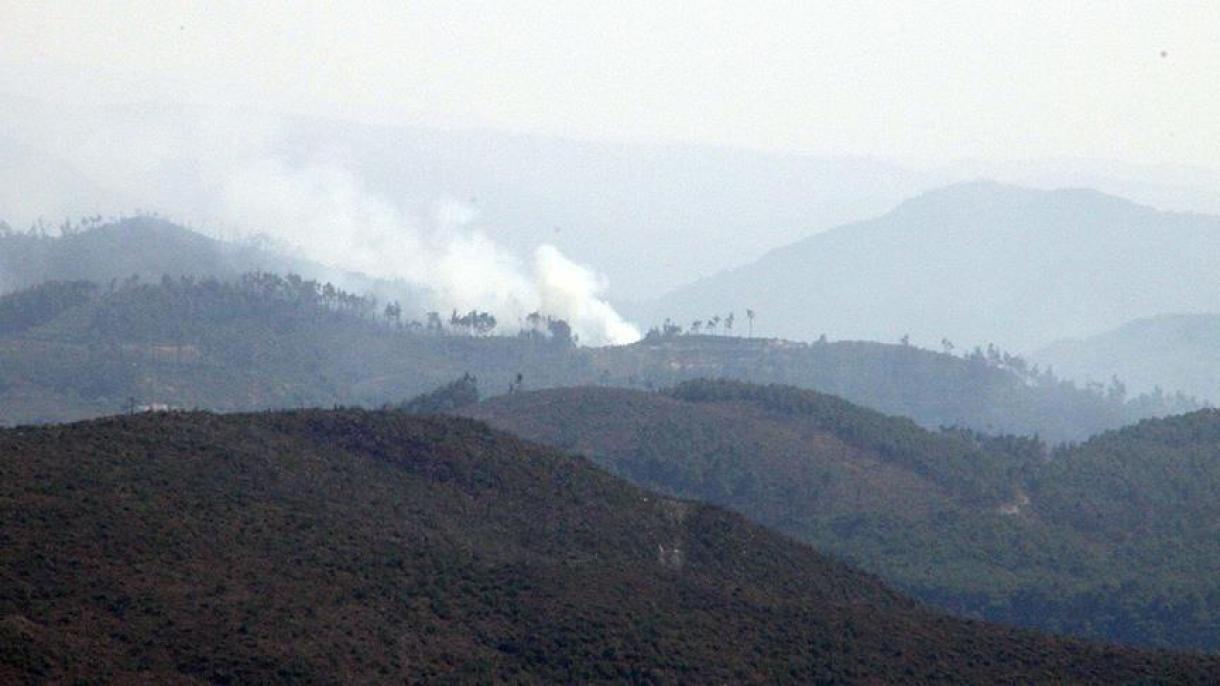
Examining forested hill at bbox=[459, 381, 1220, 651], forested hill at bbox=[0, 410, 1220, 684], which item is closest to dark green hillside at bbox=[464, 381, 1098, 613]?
forested hill at bbox=[459, 381, 1220, 651]

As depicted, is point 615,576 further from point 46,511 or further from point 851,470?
point 851,470

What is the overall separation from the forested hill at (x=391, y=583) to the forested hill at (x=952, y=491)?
34074mm

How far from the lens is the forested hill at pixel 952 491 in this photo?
392 feet

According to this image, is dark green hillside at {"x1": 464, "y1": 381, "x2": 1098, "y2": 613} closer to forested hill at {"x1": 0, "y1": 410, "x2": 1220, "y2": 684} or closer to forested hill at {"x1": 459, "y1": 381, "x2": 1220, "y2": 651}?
forested hill at {"x1": 459, "y1": 381, "x2": 1220, "y2": 651}

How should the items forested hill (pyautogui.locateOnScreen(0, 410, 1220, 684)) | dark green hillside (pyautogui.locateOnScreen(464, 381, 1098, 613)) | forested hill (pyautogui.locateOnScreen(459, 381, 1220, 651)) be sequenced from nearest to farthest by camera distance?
1. forested hill (pyautogui.locateOnScreen(0, 410, 1220, 684))
2. forested hill (pyautogui.locateOnScreen(459, 381, 1220, 651))
3. dark green hillside (pyautogui.locateOnScreen(464, 381, 1098, 613))

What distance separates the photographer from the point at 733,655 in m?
67.7

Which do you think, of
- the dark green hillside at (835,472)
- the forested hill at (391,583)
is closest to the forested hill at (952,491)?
the dark green hillside at (835,472)

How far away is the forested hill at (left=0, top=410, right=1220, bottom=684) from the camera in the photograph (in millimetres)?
58062

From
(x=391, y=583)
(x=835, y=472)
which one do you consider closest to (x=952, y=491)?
(x=835, y=472)

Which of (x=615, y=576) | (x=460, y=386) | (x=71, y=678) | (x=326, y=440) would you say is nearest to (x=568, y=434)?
(x=460, y=386)

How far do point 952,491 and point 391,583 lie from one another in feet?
281

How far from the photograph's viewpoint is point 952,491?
146 m

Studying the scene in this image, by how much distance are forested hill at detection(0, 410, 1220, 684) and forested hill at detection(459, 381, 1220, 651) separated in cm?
3407

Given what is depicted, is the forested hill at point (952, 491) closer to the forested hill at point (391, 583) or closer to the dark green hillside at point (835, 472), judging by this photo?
the dark green hillside at point (835, 472)
